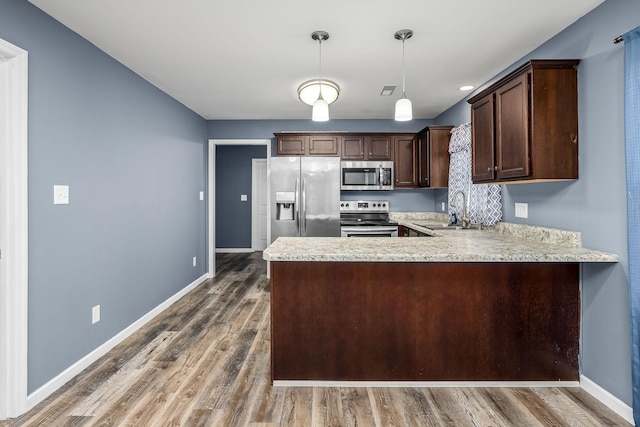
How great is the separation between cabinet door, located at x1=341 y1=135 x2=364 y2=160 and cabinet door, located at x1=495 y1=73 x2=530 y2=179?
2.44 meters

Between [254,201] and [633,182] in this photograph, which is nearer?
[633,182]

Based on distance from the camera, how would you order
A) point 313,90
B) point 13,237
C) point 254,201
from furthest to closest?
point 254,201, point 313,90, point 13,237

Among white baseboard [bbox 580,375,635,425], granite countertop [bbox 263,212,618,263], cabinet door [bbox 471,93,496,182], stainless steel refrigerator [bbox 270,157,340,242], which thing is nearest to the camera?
white baseboard [bbox 580,375,635,425]

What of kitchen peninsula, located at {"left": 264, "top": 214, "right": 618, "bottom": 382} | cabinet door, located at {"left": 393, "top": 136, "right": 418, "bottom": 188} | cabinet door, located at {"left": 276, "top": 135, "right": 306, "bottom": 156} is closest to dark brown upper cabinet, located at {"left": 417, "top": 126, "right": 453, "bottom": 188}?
cabinet door, located at {"left": 393, "top": 136, "right": 418, "bottom": 188}

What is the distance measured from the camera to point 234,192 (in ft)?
25.1

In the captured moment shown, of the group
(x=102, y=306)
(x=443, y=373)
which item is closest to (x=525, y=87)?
(x=443, y=373)

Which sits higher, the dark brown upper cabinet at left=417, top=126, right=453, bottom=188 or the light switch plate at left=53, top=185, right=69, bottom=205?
the dark brown upper cabinet at left=417, top=126, right=453, bottom=188

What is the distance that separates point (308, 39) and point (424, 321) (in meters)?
2.13

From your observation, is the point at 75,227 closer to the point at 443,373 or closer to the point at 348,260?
the point at 348,260

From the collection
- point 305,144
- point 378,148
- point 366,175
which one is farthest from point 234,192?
point 378,148

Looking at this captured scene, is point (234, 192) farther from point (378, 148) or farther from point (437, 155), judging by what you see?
point (437, 155)

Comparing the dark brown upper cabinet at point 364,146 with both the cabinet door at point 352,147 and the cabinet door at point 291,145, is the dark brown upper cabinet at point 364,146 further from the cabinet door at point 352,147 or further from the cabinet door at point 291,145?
the cabinet door at point 291,145

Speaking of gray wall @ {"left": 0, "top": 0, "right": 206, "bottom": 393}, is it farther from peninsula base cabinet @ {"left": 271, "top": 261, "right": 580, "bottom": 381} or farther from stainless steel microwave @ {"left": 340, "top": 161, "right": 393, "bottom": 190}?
stainless steel microwave @ {"left": 340, "top": 161, "right": 393, "bottom": 190}

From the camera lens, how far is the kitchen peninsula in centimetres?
221
